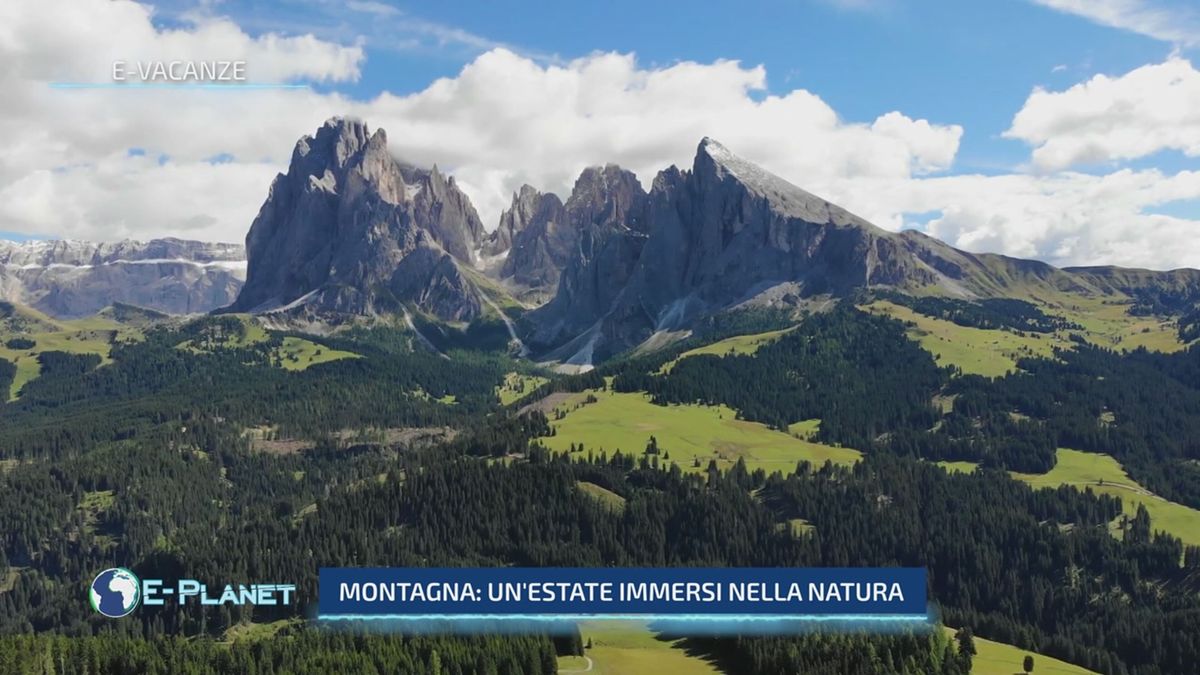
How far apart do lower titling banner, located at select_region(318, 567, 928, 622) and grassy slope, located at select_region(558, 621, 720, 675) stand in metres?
14.8

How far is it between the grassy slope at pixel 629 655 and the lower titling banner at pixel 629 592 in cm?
1480

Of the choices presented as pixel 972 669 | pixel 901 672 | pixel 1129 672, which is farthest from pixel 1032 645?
pixel 901 672

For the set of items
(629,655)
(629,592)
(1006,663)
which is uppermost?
(629,592)

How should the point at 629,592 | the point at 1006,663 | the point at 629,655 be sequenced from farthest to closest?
the point at 629,655 < the point at 1006,663 < the point at 629,592

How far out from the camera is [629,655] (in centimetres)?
16750

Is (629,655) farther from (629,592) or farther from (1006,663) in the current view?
(1006,663)

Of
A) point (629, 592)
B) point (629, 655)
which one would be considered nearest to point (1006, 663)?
point (629, 655)

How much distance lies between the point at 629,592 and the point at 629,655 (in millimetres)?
29363

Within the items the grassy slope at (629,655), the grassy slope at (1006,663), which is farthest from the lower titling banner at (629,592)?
the grassy slope at (1006,663)

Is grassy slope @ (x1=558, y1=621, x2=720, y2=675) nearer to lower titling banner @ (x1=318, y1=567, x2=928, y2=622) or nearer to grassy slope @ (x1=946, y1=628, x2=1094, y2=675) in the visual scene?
lower titling banner @ (x1=318, y1=567, x2=928, y2=622)

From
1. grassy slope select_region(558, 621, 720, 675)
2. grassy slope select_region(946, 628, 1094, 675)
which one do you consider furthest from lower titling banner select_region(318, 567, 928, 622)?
grassy slope select_region(946, 628, 1094, 675)

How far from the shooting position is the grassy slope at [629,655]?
525ft

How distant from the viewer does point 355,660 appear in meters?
151

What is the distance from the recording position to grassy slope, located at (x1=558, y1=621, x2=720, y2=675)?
525 ft
